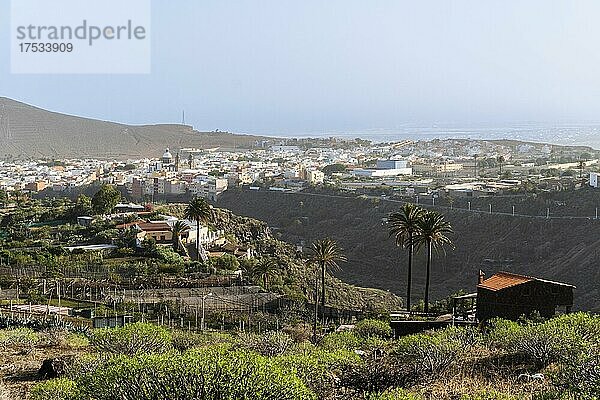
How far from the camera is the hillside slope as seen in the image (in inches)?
1507

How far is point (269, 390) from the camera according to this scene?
23.9 ft

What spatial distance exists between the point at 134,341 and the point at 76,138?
141 m

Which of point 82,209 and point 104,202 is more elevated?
point 104,202

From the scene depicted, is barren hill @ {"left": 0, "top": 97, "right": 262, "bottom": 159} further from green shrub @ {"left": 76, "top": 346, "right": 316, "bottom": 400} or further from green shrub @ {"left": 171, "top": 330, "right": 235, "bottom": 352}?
green shrub @ {"left": 76, "top": 346, "right": 316, "bottom": 400}

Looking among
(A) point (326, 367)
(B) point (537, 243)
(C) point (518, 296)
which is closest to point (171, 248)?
(C) point (518, 296)

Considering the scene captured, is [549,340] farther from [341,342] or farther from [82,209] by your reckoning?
[82,209]

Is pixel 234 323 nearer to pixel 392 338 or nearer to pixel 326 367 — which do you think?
pixel 392 338

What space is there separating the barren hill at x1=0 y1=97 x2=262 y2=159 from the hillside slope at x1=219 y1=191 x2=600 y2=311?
86.4 meters

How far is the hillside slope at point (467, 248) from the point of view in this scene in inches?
1507

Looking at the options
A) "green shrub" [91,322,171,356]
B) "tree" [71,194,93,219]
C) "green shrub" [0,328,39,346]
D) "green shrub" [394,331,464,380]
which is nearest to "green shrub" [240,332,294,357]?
"green shrub" [91,322,171,356]

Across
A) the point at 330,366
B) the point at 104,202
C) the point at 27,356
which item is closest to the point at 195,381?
the point at 330,366

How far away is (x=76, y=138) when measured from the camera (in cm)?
14575

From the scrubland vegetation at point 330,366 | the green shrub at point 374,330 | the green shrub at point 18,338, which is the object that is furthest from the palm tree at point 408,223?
the green shrub at point 18,338

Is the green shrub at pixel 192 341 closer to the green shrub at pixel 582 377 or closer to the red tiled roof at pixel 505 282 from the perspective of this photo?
the green shrub at pixel 582 377
